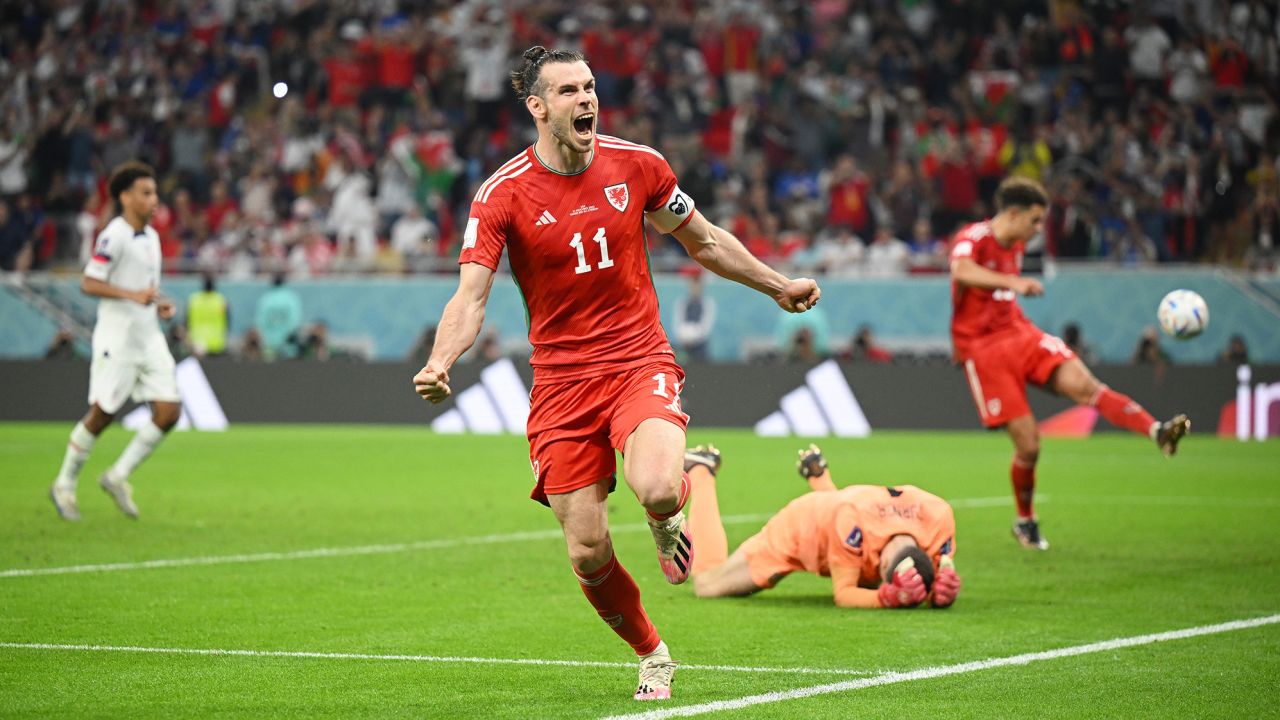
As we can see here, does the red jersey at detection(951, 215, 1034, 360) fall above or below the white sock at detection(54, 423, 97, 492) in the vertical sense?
above

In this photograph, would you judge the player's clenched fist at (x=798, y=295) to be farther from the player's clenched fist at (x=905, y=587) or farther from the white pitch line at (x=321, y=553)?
the white pitch line at (x=321, y=553)

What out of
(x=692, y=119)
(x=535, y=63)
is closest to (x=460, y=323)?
(x=535, y=63)

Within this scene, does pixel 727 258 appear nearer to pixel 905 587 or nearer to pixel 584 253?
pixel 584 253

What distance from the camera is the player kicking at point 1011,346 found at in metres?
12.0

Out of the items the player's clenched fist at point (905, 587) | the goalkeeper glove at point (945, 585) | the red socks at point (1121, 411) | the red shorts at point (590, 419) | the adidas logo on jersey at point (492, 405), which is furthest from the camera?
the adidas logo on jersey at point (492, 405)

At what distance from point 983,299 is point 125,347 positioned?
253 inches

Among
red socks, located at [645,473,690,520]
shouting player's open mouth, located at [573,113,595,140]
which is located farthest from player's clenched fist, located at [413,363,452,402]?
shouting player's open mouth, located at [573,113,595,140]

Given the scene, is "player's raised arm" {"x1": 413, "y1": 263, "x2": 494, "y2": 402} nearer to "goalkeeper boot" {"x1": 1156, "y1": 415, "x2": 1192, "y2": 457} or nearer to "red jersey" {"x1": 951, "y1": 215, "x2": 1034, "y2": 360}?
"goalkeeper boot" {"x1": 1156, "y1": 415, "x2": 1192, "y2": 457}

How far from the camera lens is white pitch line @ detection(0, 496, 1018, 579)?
33.4ft

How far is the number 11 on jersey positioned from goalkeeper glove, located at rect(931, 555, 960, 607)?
9.63 ft

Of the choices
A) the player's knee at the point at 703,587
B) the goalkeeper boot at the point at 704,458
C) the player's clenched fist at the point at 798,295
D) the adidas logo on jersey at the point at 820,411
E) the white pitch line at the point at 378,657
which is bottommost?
the adidas logo on jersey at the point at 820,411

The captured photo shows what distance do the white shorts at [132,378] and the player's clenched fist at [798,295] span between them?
296 inches

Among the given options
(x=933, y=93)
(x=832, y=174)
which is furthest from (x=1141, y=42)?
(x=832, y=174)

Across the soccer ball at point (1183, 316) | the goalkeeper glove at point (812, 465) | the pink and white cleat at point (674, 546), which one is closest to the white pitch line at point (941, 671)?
the pink and white cleat at point (674, 546)
